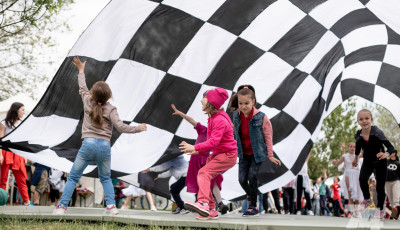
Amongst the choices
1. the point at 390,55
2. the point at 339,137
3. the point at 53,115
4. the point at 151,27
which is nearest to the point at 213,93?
the point at 151,27

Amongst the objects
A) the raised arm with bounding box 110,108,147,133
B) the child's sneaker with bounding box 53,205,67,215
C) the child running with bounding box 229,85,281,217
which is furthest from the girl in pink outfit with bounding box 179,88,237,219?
the child's sneaker with bounding box 53,205,67,215

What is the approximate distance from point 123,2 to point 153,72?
845 millimetres

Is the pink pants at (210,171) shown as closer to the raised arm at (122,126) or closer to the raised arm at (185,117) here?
the raised arm at (122,126)

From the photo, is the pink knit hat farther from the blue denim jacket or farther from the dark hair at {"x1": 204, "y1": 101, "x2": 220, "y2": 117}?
the blue denim jacket

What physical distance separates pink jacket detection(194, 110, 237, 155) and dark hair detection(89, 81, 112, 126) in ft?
3.35

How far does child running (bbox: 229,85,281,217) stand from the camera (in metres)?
4.18

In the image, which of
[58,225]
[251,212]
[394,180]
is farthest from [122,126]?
[394,180]

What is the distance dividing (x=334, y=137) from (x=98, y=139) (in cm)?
2449

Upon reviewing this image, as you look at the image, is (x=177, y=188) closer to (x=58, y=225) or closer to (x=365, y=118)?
(x=58, y=225)

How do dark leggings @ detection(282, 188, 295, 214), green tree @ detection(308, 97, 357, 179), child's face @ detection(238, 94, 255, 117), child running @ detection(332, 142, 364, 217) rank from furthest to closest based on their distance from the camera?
green tree @ detection(308, 97, 357, 179) < dark leggings @ detection(282, 188, 295, 214) < child running @ detection(332, 142, 364, 217) < child's face @ detection(238, 94, 255, 117)

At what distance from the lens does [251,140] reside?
4270mm

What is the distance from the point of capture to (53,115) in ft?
16.0

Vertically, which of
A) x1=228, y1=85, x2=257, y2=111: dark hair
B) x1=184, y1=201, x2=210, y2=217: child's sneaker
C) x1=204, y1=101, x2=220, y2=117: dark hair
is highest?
x1=228, y1=85, x2=257, y2=111: dark hair

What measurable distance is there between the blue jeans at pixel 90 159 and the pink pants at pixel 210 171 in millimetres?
875
